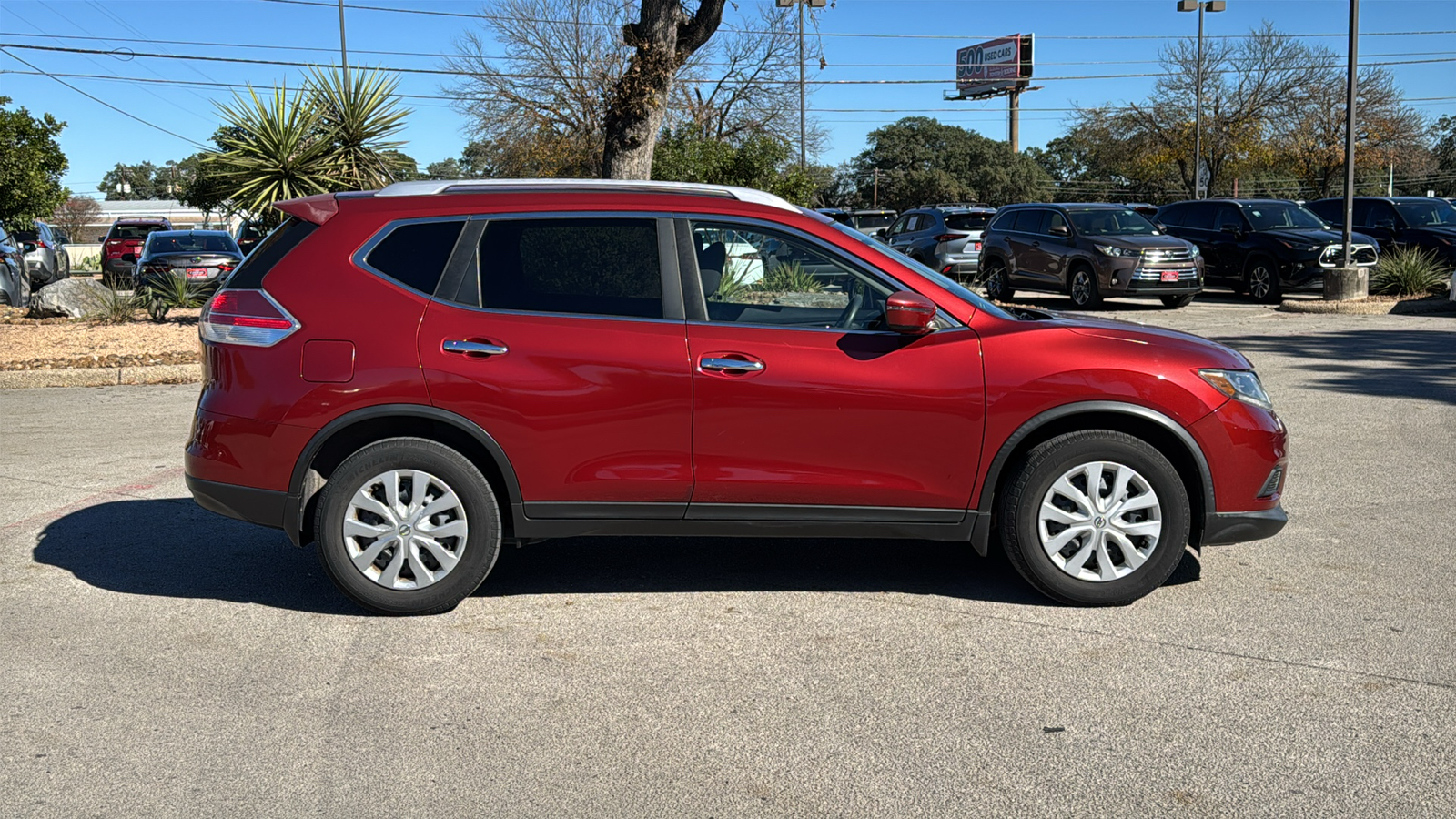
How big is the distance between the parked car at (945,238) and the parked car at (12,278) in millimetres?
14490

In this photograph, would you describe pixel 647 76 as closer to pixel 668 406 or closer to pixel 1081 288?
pixel 1081 288

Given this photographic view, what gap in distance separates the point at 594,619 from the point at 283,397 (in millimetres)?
1549

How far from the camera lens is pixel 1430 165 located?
71.2 metres

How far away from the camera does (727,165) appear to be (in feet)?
74.9

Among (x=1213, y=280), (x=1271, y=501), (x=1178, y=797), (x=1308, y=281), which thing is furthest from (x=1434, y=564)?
(x=1213, y=280)

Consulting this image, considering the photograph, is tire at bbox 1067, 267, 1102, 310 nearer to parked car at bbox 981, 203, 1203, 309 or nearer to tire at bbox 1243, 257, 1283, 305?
parked car at bbox 981, 203, 1203, 309

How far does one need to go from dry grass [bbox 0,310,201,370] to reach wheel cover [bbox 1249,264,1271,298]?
1641cm

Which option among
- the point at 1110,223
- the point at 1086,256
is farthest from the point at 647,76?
the point at 1110,223

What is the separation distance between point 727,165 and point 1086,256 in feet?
22.9

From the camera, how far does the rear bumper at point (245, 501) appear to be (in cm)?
510

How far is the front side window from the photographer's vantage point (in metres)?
5.13

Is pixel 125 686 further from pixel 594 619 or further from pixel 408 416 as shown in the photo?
pixel 594 619

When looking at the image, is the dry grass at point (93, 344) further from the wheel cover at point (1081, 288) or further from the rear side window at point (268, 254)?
the wheel cover at point (1081, 288)

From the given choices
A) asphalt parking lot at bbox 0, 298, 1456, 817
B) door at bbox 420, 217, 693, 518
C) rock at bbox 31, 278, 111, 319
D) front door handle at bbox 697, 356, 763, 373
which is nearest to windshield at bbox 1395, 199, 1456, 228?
asphalt parking lot at bbox 0, 298, 1456, 817
